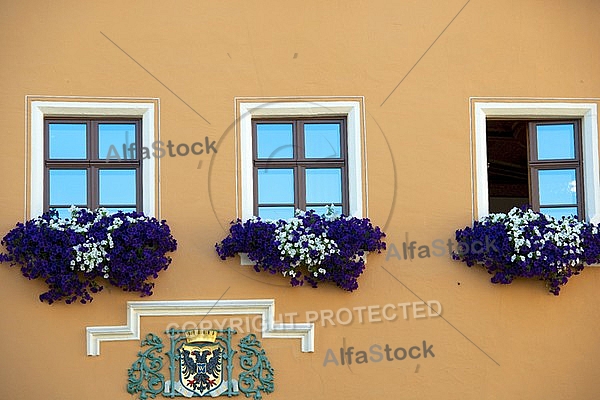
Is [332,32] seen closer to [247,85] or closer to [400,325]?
[247,85]

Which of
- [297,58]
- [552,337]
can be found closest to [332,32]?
[297,58]

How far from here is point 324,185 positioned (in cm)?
953

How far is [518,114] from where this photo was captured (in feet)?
31.7

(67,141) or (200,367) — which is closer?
(200,367)

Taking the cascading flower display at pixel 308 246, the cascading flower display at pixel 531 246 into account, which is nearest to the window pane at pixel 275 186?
the cascading flower display at pixel 308 246

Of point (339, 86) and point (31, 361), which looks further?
point (339, 86)

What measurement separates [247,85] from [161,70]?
2.18 feet

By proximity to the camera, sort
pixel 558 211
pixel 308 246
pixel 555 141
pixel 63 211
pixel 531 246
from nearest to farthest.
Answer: pixel 308 246, pixel 531 246, pixel 63 211, pixel 558 211, pixel 555 141

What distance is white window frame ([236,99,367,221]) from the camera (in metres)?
9.38

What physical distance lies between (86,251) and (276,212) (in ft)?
4.92

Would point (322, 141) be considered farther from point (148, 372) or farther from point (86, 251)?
point (148, 372)

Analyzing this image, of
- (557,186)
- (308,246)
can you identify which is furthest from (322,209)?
(557,186)

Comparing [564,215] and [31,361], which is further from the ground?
[564,215]

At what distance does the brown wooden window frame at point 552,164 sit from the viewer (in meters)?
9.70
